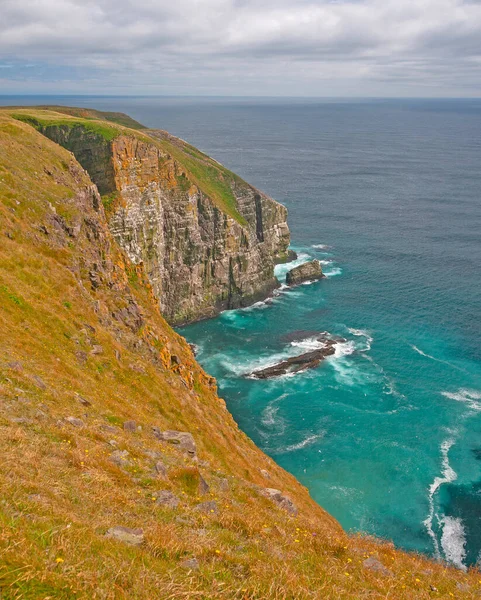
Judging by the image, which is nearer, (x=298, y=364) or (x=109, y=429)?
(x=109, y=429)

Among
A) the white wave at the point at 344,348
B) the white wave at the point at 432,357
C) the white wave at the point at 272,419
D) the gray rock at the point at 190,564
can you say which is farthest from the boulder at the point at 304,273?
the gray rock at the point at 190,564

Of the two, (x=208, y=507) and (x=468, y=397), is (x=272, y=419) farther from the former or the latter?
(x=208, y=507)

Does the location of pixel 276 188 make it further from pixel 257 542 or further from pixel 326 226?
pixel 257 542

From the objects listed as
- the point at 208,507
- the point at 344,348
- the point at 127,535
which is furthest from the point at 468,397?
the point at 127,535

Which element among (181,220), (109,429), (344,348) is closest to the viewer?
(109,429)

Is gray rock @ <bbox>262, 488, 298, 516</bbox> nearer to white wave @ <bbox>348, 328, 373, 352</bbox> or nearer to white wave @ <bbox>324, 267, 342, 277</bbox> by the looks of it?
white wave @ <bbox>348, 328, 373, 352</bbox>

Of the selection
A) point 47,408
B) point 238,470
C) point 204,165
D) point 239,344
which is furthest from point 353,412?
point 204,165
